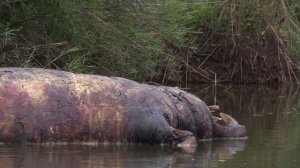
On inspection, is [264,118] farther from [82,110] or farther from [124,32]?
[82,110]

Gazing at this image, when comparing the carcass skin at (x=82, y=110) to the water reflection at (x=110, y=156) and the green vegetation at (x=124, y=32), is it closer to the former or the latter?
the water reflection at (x=110, y=156)

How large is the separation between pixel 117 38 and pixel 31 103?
14.1 feet

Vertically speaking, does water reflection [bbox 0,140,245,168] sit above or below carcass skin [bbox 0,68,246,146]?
below

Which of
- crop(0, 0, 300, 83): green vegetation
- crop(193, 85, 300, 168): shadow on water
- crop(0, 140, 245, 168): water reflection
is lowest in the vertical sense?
crop(0, 140, 245, 168): water reflection

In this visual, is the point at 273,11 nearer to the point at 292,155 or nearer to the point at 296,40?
→ the point at 296,40

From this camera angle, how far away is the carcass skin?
23.3ft

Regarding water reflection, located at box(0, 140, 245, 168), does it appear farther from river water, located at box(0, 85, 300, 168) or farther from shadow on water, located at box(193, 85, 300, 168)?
shadow on water, located at box(193, 85, 300, 168)

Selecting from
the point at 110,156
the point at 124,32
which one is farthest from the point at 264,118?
the point at 110,156

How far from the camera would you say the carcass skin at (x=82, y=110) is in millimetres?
7098

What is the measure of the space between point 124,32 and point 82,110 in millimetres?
4331

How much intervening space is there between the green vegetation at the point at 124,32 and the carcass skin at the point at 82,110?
278cm

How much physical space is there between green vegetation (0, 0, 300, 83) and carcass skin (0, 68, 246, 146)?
2778mm

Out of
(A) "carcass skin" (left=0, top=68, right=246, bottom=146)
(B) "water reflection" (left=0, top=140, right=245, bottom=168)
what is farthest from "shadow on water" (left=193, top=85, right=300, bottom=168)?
(A) "carcass skin" (left=0, top=68, right=246, bottom=146)

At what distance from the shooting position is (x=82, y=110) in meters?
7.31
